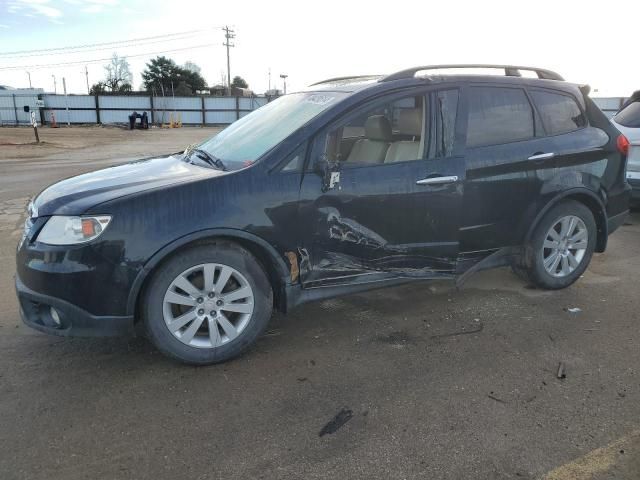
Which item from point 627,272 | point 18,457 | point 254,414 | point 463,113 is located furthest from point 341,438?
point 627,272

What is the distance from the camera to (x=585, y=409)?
2908 mm

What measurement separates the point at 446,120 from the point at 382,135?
48cm

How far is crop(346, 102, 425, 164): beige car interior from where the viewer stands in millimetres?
3818

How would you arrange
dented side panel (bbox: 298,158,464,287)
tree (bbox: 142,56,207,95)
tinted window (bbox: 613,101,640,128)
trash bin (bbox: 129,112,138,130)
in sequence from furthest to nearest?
tree (bbox: 142,56,207,95)
trash bin (bbox: 129,112,138,130)
tinted window (bbox: 613,101,640,128)
dented side panel (bbox: 298,158,464,287)

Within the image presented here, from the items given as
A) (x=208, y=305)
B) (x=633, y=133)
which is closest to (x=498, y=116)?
(x=208, y=305)

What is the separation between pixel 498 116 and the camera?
4141 millimetres

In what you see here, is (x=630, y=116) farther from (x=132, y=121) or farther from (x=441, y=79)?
(x=132, y=121)

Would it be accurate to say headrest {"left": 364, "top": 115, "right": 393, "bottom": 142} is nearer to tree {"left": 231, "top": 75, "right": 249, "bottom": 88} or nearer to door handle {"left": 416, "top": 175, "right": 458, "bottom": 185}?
door handle {"left": 416, "top": 175, "right": 458, "bottom": 185}

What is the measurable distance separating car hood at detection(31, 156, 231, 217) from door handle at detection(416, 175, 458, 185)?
55.2 inches

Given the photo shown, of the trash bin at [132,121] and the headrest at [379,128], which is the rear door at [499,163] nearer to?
the headrest at [379,128]

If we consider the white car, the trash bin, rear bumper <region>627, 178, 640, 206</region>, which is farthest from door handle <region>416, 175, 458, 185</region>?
the trash bin

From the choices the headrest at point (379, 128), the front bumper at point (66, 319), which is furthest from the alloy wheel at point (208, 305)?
the headrest at point (379, 128)

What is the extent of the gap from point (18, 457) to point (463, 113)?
11.5 feet

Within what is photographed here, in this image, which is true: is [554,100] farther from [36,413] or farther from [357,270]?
[36,413]
